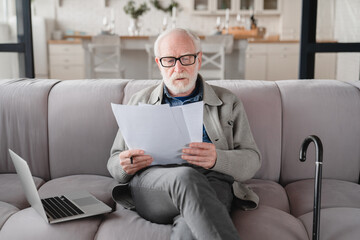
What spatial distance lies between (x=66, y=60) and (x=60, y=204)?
5185 mm

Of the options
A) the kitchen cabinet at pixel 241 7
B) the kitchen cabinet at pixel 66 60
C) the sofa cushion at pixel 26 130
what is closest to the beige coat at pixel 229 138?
the sofa cushion at pixel 26 130

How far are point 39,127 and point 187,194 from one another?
3.35 ft

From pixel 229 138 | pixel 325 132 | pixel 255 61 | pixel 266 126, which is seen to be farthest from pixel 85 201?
pixel 255 61

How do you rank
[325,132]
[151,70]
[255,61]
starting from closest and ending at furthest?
1. [325,132]
2. [151,70]
3. [255,61]

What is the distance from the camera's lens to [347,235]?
51.5 inches

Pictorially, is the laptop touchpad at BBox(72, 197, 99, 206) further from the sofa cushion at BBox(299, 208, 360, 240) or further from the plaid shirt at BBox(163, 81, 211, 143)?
the sofa cushion at BBox(299, 208, 360, 240)

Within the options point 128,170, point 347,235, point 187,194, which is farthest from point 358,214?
point 128,170

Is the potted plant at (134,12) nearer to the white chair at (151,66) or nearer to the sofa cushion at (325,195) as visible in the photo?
the white chair at (151,66)

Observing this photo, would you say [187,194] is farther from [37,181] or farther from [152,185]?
[37,181]

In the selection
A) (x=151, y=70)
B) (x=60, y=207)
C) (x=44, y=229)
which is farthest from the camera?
(x=151, y=70)

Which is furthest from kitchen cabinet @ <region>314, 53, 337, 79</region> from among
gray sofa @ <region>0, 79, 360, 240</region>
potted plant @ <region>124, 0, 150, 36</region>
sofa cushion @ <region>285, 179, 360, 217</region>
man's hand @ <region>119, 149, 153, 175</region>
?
potted plant @ <region>124, 0, 150, 36</region>

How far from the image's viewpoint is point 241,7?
6.82m

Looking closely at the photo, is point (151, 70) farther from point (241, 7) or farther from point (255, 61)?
point (241, 7)

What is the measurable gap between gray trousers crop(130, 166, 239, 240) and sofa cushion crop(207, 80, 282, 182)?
1.33 feet
